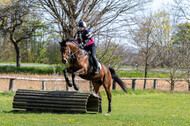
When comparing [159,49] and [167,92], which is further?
[159,49]

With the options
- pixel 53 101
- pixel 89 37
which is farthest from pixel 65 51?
pixel 53 101

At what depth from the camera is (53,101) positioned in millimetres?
9273

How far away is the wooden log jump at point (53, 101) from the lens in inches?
359

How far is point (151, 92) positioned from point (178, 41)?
2023 centimetres

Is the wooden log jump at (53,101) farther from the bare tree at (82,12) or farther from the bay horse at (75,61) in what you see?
the bare tree at (82,12)

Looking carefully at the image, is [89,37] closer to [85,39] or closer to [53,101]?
[85,39]

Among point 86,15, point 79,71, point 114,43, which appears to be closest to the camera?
point 79,71

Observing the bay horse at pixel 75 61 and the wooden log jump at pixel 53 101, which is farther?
the wooden log jump at pixel 53 101

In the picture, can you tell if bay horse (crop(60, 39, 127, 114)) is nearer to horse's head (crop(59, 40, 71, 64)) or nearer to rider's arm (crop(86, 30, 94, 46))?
horse's head (crop(59, 40, 71, 64))

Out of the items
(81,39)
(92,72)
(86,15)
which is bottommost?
(92,72)

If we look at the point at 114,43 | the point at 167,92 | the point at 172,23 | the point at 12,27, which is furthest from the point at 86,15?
the point at 172,23

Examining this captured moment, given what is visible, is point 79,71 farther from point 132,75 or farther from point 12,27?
point 12,27

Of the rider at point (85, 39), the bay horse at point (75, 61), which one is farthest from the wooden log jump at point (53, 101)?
→ the rider at point (85, 39)

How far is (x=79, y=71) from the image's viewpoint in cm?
916
